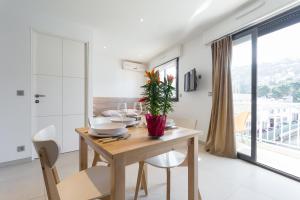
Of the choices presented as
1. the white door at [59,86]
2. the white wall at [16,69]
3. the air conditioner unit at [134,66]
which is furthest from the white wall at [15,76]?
the air conditioner unit at [134,66]

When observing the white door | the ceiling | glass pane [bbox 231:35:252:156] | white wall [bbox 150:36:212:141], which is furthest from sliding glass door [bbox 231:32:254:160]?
the white door

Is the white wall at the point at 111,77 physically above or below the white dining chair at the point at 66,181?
above

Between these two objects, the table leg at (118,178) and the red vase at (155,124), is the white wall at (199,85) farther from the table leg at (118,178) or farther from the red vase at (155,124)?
the table leg at (118,178)

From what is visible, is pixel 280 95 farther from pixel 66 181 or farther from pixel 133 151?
pixel 66 181

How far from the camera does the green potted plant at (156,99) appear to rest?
3.06 ft

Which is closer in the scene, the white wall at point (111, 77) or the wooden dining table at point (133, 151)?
the wooden dining table at point (133, 151)

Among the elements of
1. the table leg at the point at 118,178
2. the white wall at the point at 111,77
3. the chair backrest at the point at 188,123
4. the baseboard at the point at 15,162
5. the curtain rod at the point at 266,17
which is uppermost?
the curtain rod at the point at 266,17

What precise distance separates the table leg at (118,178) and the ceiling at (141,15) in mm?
2253

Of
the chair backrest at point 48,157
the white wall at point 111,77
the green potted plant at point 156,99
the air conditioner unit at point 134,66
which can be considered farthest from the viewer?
the air conditioner unit at point 134,66

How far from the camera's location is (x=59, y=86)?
2.74 metres

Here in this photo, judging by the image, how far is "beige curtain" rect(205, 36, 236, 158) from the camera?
2.51 meters

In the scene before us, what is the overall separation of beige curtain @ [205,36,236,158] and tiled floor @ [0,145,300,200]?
12.7 inches

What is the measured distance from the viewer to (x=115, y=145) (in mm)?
834

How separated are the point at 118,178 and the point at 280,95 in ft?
8.52
